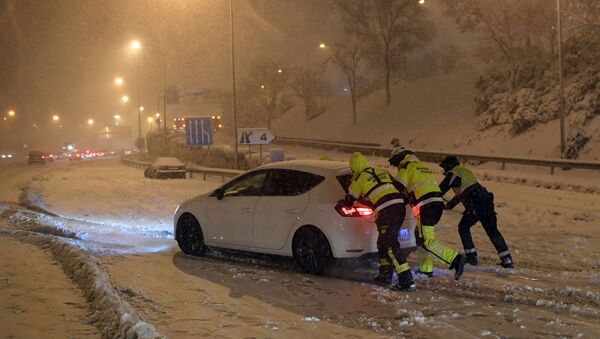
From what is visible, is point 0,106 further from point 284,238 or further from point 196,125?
point 284,238

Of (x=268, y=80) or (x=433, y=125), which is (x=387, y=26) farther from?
(x=268, y=80)

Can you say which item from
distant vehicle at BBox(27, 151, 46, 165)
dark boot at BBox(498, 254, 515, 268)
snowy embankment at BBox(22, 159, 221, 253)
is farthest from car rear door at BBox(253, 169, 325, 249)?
distant vehicle at BBox(27, 151, 46, 165)

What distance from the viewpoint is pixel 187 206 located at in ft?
34.3

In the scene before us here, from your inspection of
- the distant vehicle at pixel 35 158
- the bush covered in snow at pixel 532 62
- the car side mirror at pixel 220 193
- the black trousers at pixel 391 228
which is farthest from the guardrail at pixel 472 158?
the distant vehicle at pixel 35 158

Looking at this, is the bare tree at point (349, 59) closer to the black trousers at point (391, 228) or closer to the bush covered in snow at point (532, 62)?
the bush covered in snow at point (532, 62)

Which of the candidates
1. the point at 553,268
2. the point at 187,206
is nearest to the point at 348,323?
the point at 553,268


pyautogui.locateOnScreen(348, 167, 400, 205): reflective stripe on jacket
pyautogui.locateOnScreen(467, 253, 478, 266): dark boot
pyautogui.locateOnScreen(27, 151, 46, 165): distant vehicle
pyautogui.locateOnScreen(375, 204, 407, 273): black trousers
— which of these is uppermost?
pyautogui.locateOnScreen(27, 151, 46, 165): distant vehicle

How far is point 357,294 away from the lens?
7527 millimetres

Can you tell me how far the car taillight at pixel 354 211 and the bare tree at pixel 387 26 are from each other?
4578 cm

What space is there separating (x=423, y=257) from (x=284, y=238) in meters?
1.88

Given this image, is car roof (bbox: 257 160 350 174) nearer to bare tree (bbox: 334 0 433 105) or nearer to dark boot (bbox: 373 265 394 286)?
dark boot (bbox: 373 265 394 286)

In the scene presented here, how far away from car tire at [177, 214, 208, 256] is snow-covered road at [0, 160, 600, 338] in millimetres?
196

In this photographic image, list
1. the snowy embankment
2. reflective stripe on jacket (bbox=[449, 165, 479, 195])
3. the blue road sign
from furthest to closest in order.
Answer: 1. the blue road sign
2. the snowy embankment
3. reflective stripe on jacket (bbox=[449, 165, 479, 195])

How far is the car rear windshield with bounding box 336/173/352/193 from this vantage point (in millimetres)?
8594
